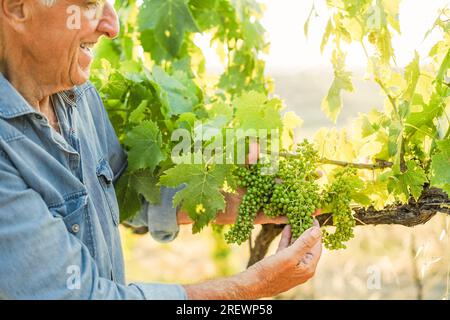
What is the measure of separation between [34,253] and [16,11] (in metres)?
0.58

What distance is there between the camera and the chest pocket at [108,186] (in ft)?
6.34

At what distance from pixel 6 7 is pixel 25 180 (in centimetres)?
41

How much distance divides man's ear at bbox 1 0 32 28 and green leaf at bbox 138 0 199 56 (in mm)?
959

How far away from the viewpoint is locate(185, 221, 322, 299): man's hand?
172 cm

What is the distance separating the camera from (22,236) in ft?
4.95

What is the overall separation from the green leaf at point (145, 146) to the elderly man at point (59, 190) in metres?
0.12

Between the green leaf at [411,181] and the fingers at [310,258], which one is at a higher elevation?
the green leaf at [411,181]

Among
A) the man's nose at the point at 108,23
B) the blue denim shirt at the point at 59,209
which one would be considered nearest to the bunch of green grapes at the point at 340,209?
the blue denim shirt at the point at 59,209

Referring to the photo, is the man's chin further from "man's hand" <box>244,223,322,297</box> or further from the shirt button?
"man's hand" <box>244,223,322,297</box>

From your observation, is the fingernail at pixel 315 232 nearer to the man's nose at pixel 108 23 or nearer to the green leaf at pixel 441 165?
the green leaf at pixel 441 165

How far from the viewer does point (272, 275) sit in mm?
1753

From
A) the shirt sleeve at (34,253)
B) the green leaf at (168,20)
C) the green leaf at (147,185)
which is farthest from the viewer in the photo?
the green leaf at (168,20)

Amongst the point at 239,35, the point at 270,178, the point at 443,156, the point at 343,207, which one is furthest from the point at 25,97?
the point at 239,35

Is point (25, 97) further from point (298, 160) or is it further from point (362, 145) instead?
point (362, 145)
